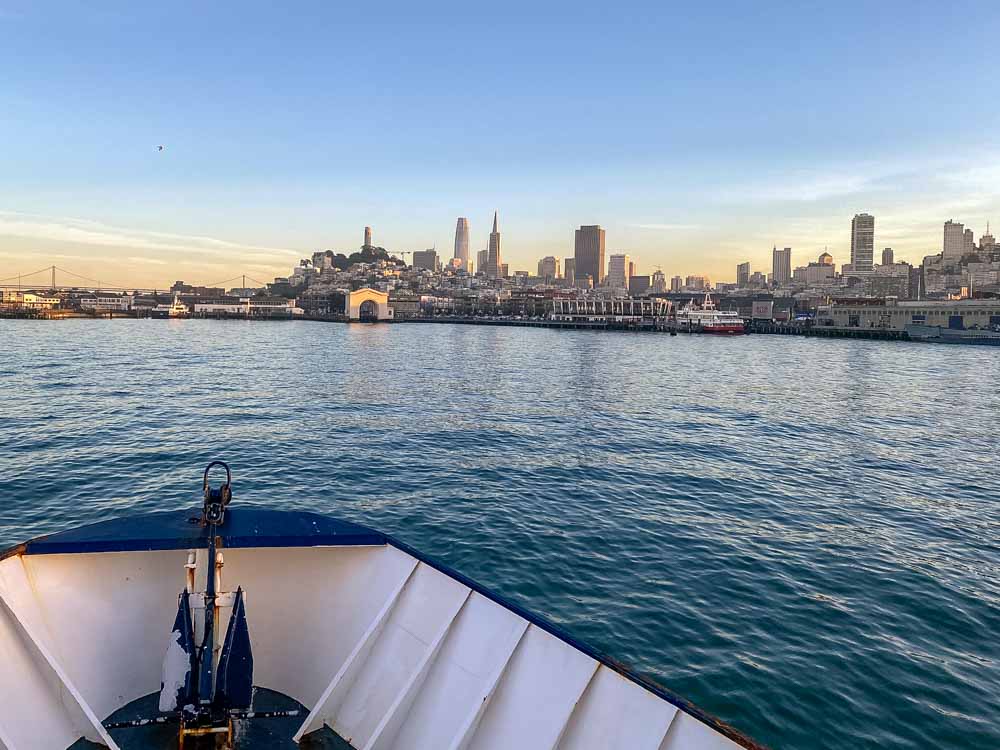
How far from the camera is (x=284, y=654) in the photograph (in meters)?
7.84

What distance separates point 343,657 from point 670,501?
14601mm

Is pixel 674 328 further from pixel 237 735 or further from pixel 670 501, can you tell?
pixel 237 735

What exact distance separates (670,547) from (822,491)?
9.00m

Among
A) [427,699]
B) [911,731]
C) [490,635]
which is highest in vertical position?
[490,635]

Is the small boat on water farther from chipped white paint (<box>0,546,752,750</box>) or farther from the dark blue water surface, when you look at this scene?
the dark blue water surface

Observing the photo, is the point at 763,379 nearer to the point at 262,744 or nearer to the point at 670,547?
the point at 670,547

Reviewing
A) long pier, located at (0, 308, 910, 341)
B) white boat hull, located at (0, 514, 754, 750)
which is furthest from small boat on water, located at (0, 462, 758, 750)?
long pier, located at (0, 308, 910, 341)

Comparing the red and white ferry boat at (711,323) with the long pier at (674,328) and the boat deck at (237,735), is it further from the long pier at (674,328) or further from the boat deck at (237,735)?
the boat deck at (237,735)

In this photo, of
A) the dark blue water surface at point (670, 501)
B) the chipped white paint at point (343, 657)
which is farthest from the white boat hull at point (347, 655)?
the dark blue water surface at point (670, 501)

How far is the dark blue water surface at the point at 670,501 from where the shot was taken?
10711 mm

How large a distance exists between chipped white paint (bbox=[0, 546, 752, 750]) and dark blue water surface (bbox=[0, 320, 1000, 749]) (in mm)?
4854

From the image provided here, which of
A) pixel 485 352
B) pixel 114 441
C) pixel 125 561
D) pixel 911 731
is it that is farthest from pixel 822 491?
pixel 485 352

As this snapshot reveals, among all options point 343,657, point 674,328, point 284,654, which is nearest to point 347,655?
point 343,657

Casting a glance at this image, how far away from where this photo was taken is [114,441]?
27641mm
